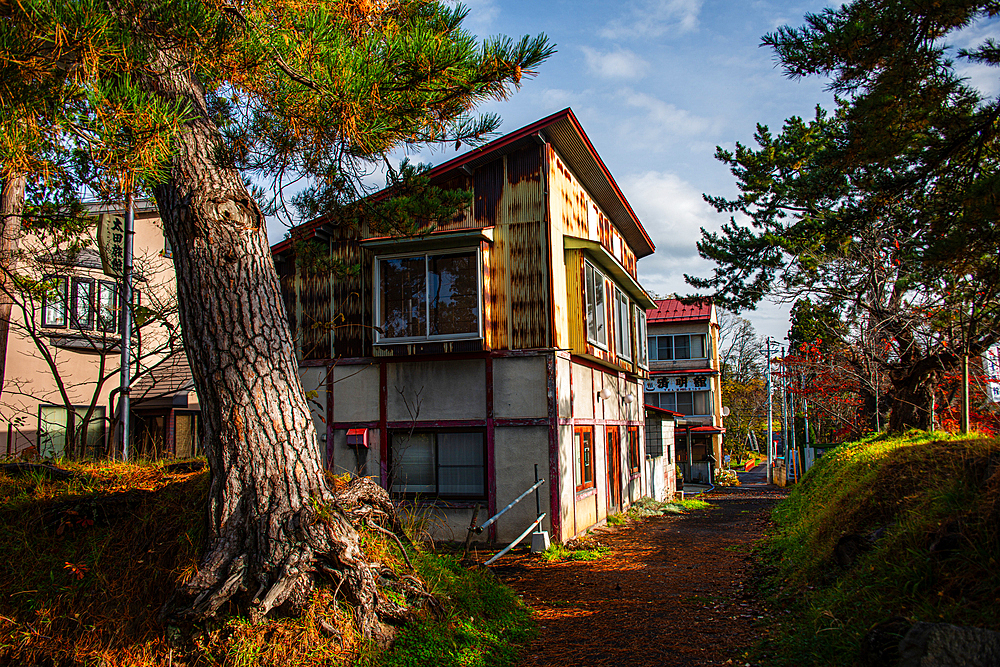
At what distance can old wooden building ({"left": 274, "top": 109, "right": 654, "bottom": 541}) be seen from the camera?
12.6 metres

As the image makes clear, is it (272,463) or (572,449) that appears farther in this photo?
(572,449)

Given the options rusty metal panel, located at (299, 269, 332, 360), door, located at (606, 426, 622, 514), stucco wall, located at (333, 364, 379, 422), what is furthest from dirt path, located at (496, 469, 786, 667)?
rusty metal panel, located at (299, 269, 332, 360)

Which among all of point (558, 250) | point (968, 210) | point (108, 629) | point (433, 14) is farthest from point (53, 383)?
point (968, 210)

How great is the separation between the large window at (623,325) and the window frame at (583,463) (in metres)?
3.04

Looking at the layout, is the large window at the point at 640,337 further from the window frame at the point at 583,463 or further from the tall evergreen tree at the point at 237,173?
the tall evergreen tree at the point at 237,173

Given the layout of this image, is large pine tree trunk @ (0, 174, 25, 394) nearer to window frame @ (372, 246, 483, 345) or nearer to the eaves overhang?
the eaves overhang

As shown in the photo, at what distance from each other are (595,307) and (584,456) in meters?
3.37

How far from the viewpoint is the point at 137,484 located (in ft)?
23.7

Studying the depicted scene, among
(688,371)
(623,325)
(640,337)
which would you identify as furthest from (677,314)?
(623,325)

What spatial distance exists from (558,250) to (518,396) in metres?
3.17

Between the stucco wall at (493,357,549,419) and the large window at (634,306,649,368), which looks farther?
the large window at (634,306,649,368)

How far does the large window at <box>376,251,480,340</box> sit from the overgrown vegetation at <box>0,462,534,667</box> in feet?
20.3

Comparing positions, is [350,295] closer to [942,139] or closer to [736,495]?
[942,139]

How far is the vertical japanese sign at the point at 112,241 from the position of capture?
40.7 feet
